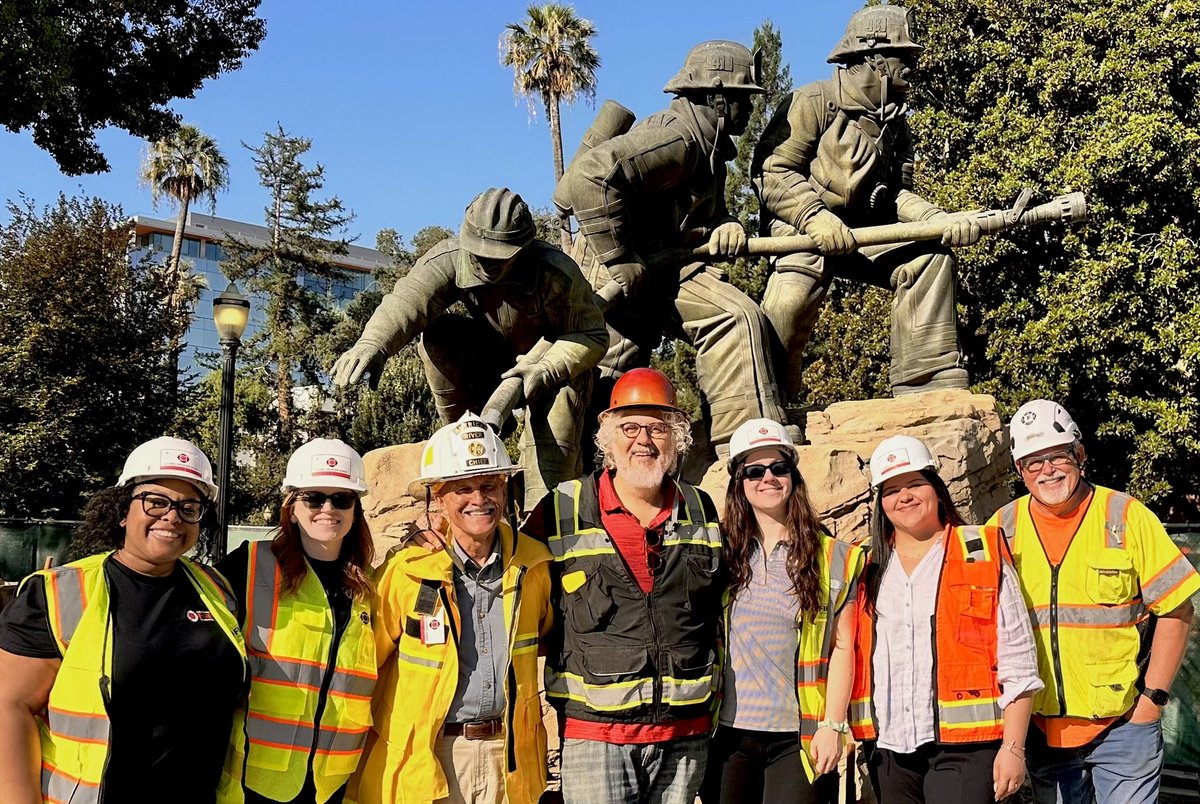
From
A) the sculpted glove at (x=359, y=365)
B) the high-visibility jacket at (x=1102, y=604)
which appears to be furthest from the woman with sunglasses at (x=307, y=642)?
the sculpted glove at (x=359, y=365)

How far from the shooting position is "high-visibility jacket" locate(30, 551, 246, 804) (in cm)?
242

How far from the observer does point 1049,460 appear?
3369 millimetres

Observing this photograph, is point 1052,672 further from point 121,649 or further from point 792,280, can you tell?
point 792,280

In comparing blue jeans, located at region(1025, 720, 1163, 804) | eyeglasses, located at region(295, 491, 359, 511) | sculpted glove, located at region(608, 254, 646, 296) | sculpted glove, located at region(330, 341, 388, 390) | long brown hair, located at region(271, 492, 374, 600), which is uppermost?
sculpted glove, located at region(608, 254, 646, 296)

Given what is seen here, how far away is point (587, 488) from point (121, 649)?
132cm

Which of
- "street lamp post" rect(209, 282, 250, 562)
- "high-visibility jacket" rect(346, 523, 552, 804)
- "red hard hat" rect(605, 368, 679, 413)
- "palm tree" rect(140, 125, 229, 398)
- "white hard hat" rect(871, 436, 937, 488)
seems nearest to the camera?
"high-visibility jacket" rect(346, 523, 552, 804)

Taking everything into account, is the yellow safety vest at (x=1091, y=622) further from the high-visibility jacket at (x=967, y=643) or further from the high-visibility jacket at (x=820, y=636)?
the high-visibility jacket at (x=820, y=636)

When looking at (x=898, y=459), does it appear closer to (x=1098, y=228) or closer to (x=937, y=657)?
(x=937, y=657)

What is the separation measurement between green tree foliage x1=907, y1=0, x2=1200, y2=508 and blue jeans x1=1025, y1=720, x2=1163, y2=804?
31.6 feet

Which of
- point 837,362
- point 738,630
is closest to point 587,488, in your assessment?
point 738,630

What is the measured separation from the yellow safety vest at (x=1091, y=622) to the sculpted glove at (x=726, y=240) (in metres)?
3.70

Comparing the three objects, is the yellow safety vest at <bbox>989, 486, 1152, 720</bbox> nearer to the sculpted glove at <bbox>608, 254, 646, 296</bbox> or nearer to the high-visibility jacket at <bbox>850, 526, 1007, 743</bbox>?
the high-visibility jacket at <bbox>850, 526, 1007, 743</bbox>

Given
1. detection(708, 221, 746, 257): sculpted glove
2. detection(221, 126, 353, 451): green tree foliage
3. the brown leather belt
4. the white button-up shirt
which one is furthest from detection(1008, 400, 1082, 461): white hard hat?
detection(221, 126, 353, 451): green tree foliage

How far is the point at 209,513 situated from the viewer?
9.65 ft
